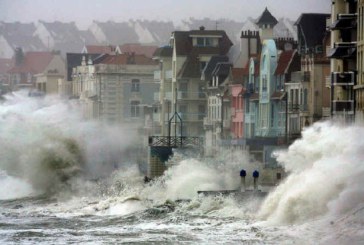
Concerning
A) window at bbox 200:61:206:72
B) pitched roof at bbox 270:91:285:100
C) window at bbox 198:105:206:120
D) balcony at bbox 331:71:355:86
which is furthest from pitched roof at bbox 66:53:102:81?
balcony at bbox 331:71:355:86

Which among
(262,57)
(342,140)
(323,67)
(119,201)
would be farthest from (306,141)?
(262,57)

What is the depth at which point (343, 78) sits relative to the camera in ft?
206

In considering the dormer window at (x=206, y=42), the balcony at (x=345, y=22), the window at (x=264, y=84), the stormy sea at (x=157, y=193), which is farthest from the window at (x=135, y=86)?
the balcony at (x=345, y=22)

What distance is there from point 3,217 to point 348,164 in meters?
17.1

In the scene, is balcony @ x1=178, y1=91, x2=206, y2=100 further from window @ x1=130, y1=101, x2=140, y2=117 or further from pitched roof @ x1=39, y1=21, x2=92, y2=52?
pitched roof @ x1=39, y1=21, x2=92, y2=52

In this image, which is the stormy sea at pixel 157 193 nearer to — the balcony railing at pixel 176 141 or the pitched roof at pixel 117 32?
the balcony railing at pixel 176 141

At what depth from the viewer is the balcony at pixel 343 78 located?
204 ft

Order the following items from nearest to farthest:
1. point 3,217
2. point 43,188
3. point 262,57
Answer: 1. point 3,217
2. point 43,188
3. point 262,57

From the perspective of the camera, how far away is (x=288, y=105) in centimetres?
7662

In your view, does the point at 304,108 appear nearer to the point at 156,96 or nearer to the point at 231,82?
the point at 231,82

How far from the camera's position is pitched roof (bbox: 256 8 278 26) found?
85312 millimetres

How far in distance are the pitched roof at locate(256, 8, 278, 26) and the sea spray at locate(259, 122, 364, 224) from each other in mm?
32163

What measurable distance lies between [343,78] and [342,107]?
1195mm

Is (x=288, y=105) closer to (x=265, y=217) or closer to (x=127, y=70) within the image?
(x=265, y=217)
